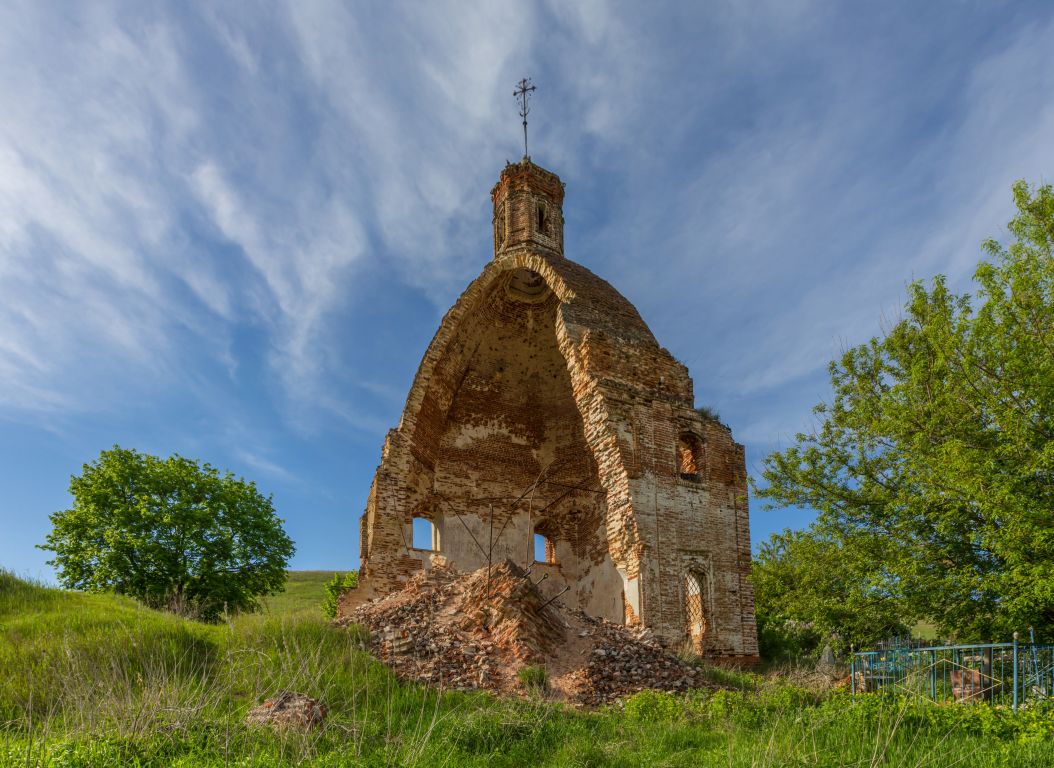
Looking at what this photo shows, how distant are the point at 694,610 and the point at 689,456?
312 centimetres

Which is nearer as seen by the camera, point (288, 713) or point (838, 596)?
point (288, 713)

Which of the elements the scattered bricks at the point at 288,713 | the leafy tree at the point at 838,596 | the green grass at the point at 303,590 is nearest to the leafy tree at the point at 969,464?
the leafy tree at the point at 838,596

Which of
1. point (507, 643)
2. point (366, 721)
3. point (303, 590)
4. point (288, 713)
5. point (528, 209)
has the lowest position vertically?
point (303, 590)

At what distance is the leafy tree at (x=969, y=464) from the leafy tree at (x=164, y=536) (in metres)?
15.3

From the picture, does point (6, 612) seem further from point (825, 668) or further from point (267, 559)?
point (825, 668)

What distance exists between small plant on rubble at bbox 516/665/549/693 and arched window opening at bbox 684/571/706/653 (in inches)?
179

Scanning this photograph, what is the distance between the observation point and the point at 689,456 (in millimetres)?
15008

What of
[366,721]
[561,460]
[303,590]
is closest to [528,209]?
[561,460]

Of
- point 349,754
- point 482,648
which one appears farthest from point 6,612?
point 349,754

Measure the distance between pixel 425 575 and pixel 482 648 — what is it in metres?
2.94

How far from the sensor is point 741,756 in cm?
573

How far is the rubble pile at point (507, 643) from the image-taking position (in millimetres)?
9336

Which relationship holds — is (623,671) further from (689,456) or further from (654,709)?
(689,456)

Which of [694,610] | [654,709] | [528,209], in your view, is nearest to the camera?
[654,709]
